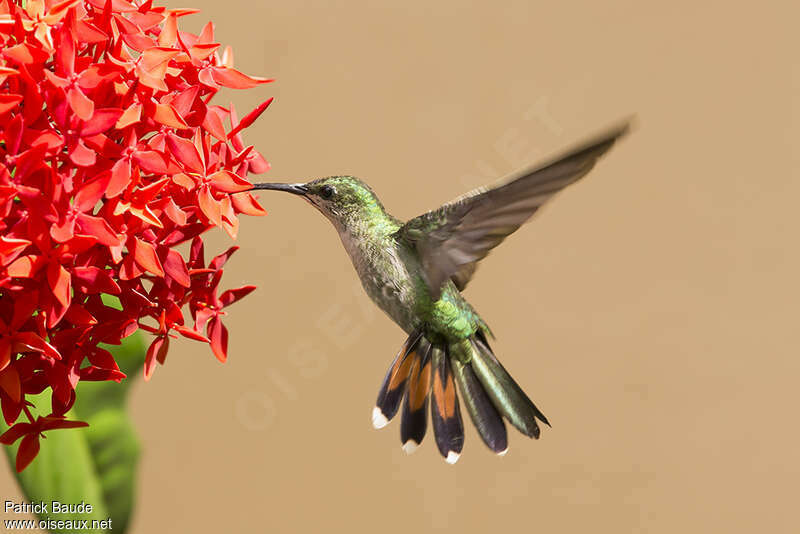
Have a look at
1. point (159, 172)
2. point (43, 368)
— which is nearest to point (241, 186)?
point (159, 172)

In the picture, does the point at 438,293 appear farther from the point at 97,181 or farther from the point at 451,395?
the point at 97,181

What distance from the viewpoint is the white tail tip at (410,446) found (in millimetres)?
959

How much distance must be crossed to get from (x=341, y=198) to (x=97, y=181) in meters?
0.34

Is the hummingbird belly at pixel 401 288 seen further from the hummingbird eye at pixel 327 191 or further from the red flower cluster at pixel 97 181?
the red flower cluster at pixel 97 181

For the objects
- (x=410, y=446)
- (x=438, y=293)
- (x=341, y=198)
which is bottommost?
(x=410, y=446)

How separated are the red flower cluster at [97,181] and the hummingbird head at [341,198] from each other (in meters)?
0.15

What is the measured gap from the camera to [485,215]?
79 cm

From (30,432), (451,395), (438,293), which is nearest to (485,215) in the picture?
(438,293)

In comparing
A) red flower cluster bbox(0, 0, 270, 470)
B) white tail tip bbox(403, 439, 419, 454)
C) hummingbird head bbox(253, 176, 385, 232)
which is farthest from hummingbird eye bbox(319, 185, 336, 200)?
white tail tip bbox(403, 439, 419, 454)

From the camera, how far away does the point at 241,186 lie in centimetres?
70

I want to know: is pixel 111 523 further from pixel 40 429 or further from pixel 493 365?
pixel 493 365

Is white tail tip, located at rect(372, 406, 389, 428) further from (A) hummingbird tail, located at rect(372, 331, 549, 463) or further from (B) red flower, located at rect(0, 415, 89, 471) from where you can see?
(B) red flower, located at rect(0, 415, 89, 471)

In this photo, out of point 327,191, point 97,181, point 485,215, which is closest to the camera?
point 97,181

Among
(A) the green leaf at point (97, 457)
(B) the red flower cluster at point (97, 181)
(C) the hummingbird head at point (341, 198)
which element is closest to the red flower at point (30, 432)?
(B) the red flower cluster at point (97, 181)
